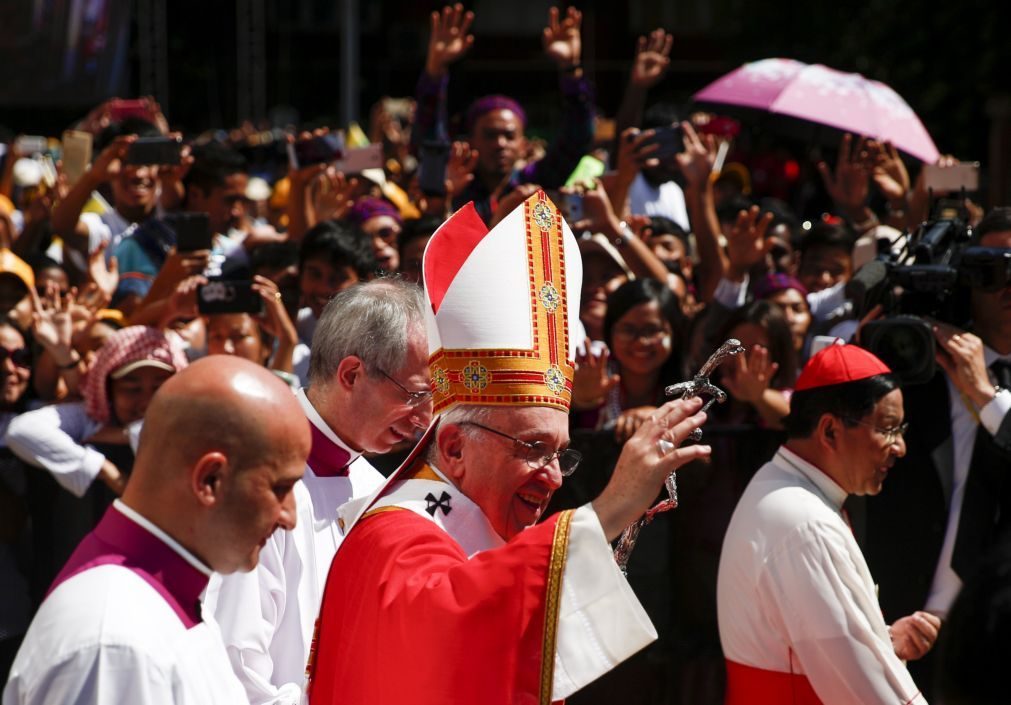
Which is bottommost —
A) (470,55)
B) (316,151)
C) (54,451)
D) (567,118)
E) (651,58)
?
(470,55)

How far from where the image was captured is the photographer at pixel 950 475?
561cm

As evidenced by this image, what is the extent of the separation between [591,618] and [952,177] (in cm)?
473

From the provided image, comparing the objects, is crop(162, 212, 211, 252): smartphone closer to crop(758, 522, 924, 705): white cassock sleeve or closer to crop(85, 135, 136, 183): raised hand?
crop(85, 135, 136, 183): raised hand

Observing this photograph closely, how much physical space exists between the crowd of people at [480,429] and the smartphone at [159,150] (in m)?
0.03

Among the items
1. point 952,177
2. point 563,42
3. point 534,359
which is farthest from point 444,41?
point 534,359

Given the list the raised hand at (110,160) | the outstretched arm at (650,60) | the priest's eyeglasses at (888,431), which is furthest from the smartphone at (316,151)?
the priest's eyeglasses at (888,431)

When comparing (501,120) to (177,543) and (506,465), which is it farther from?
(177,543)

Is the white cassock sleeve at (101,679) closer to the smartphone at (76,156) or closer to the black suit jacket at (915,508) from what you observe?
the black suit jacket at (915,508)

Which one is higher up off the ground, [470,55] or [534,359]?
[534,359]

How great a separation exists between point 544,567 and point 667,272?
4.70 metres

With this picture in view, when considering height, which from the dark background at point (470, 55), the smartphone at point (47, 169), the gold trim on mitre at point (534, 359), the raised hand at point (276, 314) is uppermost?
the gold trim on mitre at point (534, 359)

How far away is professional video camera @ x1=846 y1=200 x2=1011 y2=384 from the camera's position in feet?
18.0

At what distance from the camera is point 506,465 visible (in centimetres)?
346

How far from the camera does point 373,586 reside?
3.25 m
